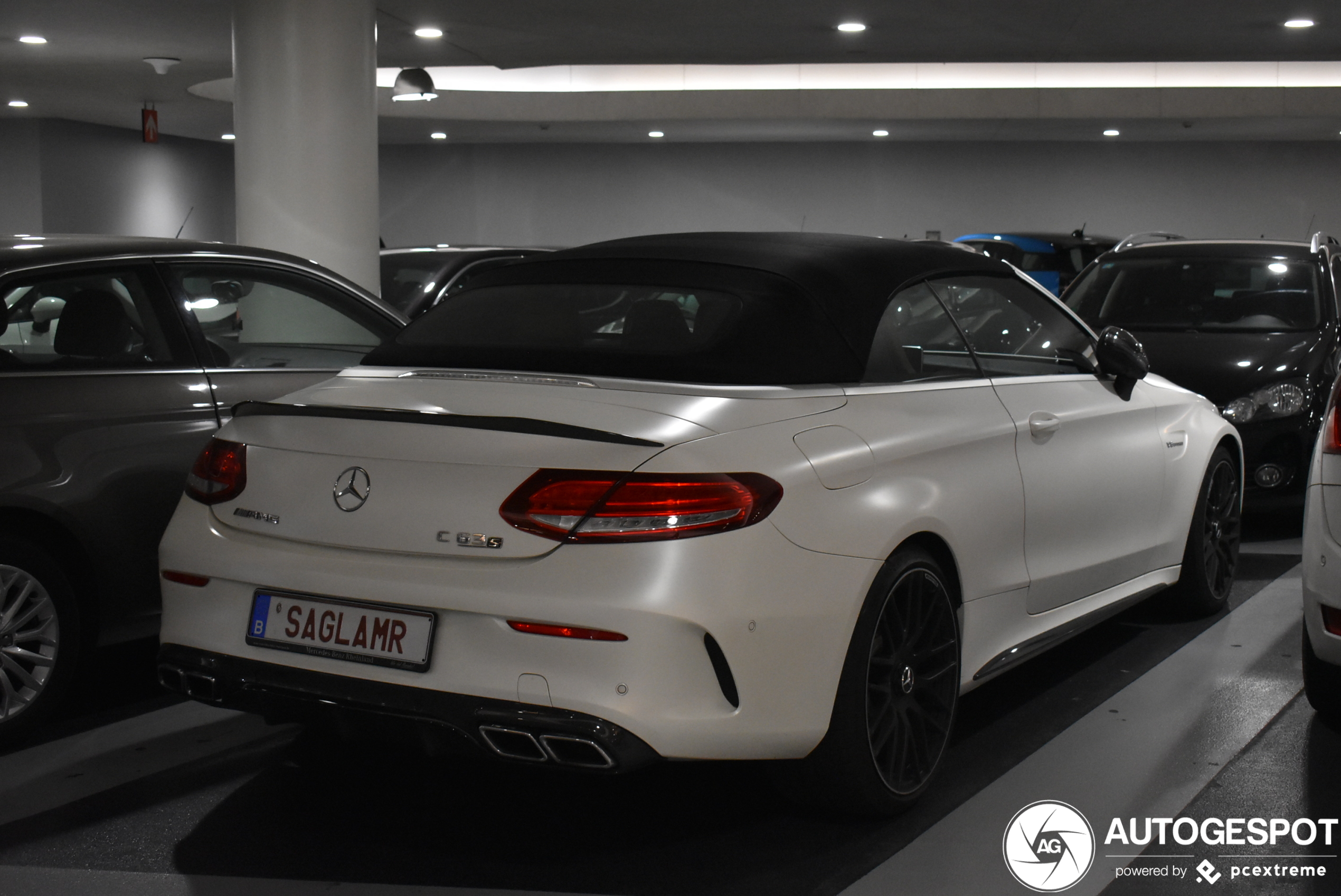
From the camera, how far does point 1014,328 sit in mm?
4605

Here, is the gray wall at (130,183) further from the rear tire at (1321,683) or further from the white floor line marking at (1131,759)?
the rear tire at (1321,683)

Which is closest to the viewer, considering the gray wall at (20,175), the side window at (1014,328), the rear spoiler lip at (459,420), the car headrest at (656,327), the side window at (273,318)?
the rear spoiler lip at (459,420)

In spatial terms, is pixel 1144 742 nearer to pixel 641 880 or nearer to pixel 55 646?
pixel 641 880

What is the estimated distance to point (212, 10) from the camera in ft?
39.5

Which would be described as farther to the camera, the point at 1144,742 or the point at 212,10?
the point at 212,10

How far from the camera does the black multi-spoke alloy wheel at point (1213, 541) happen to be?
5.30 metres

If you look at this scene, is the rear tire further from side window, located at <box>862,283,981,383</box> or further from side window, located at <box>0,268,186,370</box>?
side window, located at <box>0,268,186,370</box>

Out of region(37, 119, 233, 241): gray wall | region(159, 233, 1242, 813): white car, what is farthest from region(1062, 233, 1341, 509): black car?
region(37, 119, 233, 241): gray wall

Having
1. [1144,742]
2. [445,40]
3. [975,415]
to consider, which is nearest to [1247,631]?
[1144,742]

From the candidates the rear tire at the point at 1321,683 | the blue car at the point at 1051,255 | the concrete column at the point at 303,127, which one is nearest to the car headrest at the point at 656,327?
the rear tire at the point at 1321,683

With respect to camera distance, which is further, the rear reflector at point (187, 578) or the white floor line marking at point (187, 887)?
the rear reflector at point (187, 578)

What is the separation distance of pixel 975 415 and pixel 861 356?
0.46 metres

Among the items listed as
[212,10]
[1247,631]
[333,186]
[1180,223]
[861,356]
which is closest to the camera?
[861,356]

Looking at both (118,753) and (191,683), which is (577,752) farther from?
(118,753)
